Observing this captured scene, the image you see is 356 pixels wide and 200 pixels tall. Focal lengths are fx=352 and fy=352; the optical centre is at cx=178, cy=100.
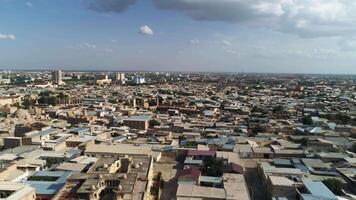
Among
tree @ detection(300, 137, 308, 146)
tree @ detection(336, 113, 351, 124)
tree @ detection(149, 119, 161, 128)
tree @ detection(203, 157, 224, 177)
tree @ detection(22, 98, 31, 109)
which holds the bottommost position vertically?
tree @ detection(22, 98, 31, 109)

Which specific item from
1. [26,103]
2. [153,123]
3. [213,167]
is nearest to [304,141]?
[213,167]

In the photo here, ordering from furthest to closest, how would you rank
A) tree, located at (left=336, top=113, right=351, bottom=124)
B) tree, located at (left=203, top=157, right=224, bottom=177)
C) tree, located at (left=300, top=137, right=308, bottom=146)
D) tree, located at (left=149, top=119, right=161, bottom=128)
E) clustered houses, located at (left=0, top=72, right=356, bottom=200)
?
1. tree, located at (left=336, top=113, right=351, bottom=124)
2. tree, located at (left=149, top=119, right=161, bottom=128)
3. tree, located at (left=300, top=137, right=308, bottom=146)
4. tree, located at (left=203, top=157, right=224, bottom=177)
5. clustered houses, located at (left=0, top=72, right=356, bottom=200)

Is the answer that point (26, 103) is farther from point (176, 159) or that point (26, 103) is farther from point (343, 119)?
point (343, 119)

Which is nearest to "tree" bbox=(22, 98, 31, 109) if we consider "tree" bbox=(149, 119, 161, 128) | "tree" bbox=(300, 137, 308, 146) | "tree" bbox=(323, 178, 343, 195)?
"tree" bbox=(149, 119, 161, 128)

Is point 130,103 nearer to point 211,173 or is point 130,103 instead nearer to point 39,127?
point 39,127

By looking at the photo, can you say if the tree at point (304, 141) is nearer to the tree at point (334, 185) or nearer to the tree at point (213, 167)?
the tree at point (213, 167)

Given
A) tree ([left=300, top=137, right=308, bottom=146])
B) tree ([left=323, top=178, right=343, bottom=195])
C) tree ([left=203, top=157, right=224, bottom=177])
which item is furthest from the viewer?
tree ([left=300, top=137, right=308, bottom=146])

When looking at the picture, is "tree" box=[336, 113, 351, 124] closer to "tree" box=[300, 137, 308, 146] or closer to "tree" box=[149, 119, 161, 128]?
"tree" box=[300, 137, 308, 146]

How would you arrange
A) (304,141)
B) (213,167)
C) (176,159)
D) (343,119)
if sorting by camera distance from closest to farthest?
(213,167) < (176,159) < (304,141) < (343,119)

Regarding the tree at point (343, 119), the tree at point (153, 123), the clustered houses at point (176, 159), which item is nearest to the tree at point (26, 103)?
the clustered houses at point (176, 159)
